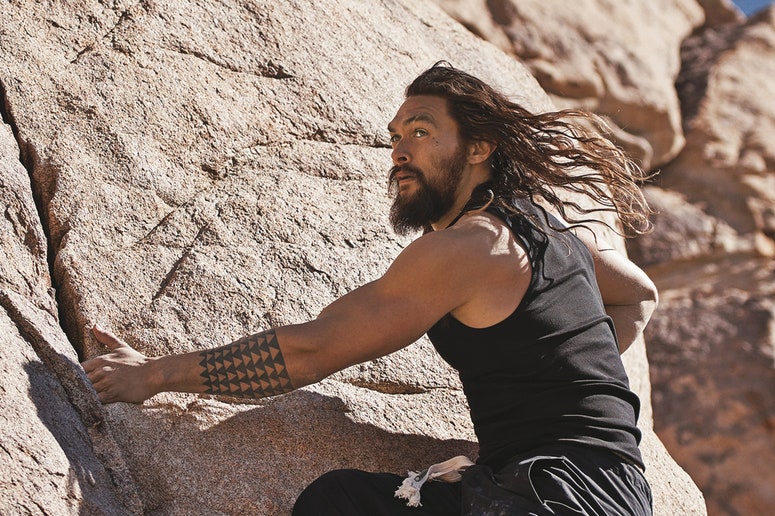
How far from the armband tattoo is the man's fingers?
378 mm

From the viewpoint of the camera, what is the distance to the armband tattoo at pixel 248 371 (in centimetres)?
288

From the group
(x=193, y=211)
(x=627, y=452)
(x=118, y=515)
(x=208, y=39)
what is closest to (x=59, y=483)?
(x=118, y=515)

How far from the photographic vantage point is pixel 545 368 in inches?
110

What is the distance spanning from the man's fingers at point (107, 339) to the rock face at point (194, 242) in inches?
2.0

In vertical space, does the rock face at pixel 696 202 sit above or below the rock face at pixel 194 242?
below

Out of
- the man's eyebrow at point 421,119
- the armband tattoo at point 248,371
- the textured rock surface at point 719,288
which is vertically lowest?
the textured rock surface at point 719,288

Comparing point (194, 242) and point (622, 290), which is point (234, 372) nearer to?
point (194, 242)

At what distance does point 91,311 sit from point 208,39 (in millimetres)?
1256

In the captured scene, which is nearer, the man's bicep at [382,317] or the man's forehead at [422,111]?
the man's bicep at [382,317]

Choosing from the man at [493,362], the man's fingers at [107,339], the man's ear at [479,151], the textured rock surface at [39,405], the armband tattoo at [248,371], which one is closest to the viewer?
the textured rock surface at [39,405]

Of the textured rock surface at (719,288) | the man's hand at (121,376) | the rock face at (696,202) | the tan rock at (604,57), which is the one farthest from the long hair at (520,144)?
the textured rock surface at (719,288)

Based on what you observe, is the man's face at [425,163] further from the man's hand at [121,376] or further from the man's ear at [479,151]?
the man's hand at [121,376]

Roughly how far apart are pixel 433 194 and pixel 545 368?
71 centimetres

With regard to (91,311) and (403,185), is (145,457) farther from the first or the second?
(403,185)
